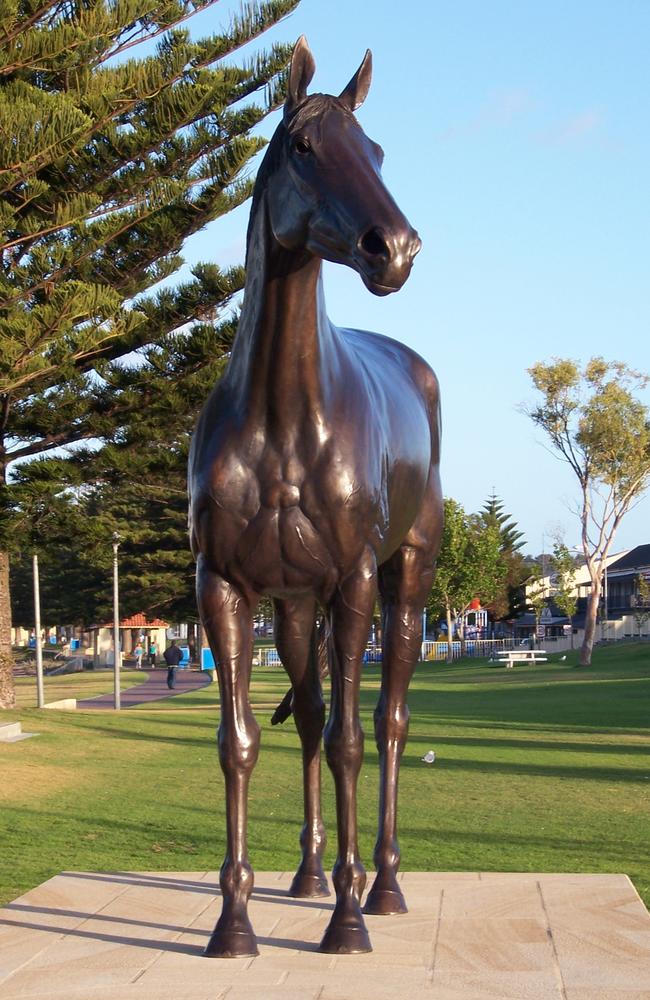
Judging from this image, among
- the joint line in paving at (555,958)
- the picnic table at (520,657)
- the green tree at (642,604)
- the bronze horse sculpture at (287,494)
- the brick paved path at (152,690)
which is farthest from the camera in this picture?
the green tree at (642,604)

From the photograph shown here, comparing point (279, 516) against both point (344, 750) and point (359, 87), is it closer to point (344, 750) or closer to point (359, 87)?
point (344, 750)

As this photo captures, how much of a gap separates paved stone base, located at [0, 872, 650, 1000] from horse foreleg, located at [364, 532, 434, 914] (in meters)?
0.19

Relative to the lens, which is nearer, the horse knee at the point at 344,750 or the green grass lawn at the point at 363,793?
the horse knee at the point at 344,750

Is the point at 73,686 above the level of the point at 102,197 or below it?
below

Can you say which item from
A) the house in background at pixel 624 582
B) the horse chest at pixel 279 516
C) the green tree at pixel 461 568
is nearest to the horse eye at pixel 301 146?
the horse chest at pixel 279 516

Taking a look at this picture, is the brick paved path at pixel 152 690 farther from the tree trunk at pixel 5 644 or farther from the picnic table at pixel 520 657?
the picnic table at pixel 520 657

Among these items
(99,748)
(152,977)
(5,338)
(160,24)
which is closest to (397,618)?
(152,977)

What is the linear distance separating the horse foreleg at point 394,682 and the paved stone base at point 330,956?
0.61 ft

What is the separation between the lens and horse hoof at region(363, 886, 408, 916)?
5.60m

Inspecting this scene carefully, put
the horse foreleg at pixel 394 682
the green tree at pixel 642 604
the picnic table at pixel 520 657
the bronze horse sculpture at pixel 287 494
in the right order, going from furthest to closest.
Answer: the green tree at pixel 642 604
the picnic table at pixel 520 657
the horse foreleg at pixel 394 682
the bronze horse sculpture at pixel 287 494

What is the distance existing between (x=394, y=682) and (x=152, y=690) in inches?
1220

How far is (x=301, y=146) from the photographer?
4.43 m

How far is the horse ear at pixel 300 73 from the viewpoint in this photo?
4520 millimetres

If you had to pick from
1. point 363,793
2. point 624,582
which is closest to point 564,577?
point 624,582
